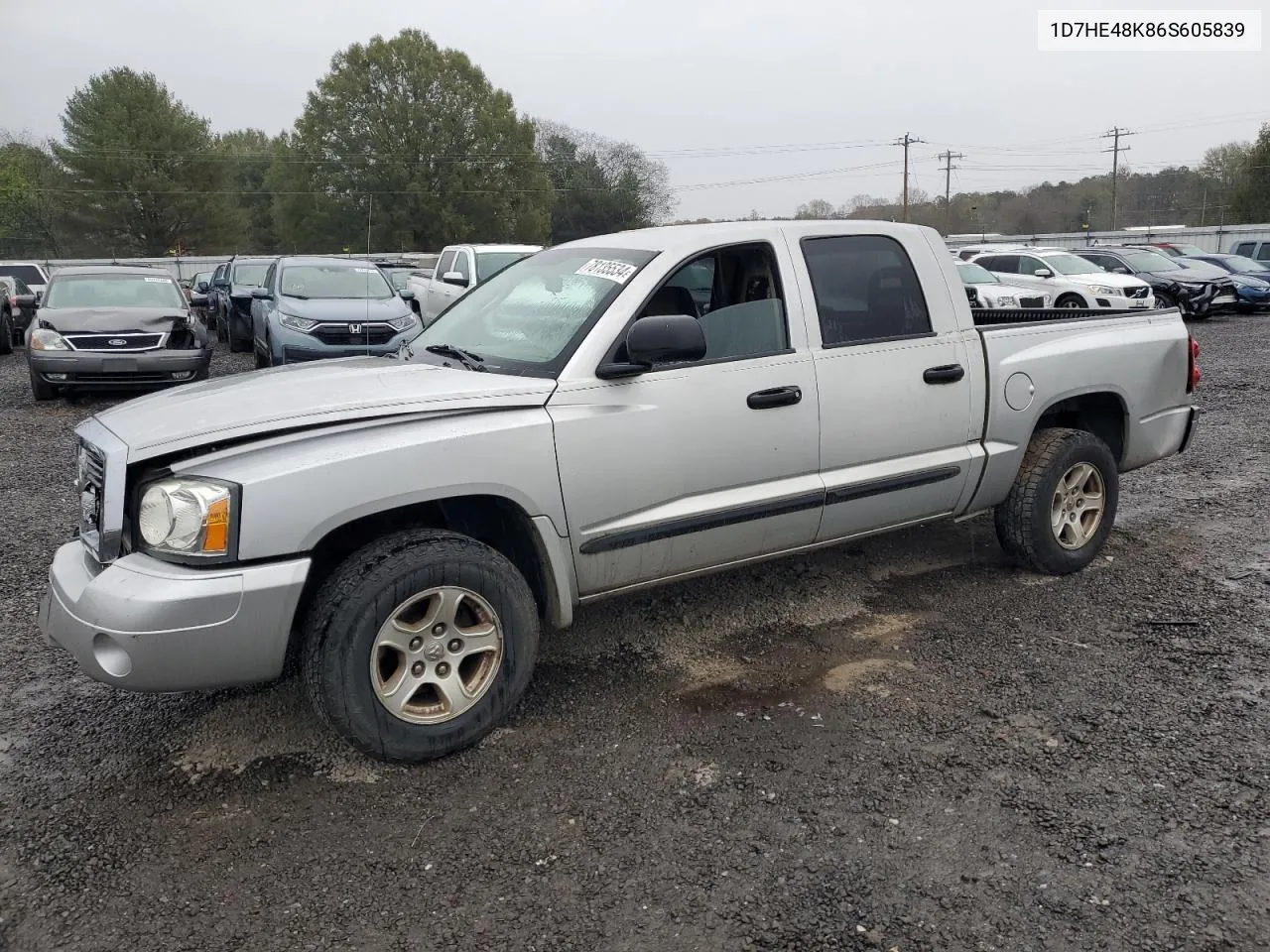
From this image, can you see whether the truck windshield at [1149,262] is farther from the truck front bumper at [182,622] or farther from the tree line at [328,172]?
the tree line at [328,172]

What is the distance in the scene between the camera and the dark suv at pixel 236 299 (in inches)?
636

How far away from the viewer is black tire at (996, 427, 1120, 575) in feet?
15.9

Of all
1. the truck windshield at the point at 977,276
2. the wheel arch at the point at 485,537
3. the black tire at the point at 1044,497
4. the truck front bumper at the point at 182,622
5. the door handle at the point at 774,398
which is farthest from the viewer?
the truck windshield at the point at 977,276

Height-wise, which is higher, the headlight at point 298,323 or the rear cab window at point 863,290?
the rear cab window at point 863,290

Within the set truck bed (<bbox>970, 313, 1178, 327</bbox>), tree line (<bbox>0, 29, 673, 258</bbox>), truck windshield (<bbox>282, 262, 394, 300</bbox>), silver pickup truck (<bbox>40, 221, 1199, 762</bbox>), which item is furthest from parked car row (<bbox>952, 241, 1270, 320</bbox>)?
tree line (<bbox>0, 29, 673, 258</bbox>)

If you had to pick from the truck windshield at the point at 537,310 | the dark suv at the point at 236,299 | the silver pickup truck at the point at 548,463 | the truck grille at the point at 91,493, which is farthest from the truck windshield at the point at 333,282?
the truck grille at the point at 91,493

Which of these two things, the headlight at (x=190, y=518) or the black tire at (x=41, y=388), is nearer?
the headlight at (x=190, y=518)

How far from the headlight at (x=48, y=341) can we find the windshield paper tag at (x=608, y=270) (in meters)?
9.03

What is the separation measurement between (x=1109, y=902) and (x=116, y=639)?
287 cm

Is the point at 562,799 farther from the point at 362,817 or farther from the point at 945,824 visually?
the point at 945,824

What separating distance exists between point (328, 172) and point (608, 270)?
61.9 meters

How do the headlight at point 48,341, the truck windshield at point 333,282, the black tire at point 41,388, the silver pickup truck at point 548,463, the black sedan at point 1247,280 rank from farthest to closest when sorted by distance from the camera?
the black sedan at point 1247,280
the truck windshield at point 333,282
the black tire at point 41,388
the headlight at point 48,341
the silver pickup truck at point 548,463

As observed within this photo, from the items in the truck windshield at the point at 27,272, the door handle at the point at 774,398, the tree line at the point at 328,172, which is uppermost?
the tree line at the point at 328,172

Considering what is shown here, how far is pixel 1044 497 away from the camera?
190 inches
